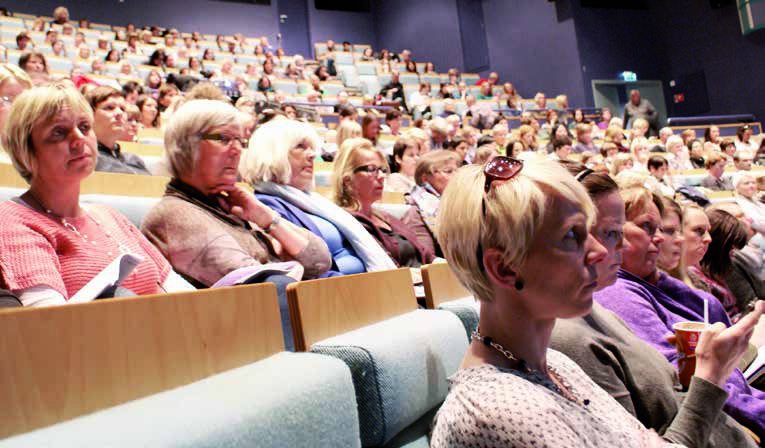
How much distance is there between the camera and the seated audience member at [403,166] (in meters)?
2.00

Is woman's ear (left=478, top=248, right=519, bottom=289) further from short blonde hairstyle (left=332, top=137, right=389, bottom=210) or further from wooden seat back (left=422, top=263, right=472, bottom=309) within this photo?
short blonde hairstyle (left=332, top=137, right=389, bottom=210)

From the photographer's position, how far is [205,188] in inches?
35.7

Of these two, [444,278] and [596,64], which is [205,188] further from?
[596,64]

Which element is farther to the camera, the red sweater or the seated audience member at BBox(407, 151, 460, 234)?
the seated audience member at BBox(407, 151, 460, 234)

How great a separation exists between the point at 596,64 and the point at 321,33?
3.17m

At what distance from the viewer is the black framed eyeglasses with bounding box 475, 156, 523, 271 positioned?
44 cm

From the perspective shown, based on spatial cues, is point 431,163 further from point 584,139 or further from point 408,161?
point 584,139

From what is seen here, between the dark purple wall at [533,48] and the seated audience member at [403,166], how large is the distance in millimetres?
4231

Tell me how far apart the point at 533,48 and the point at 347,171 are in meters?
5.49

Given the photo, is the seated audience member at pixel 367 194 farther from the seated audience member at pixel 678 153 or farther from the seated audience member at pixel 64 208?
the seated audience member at pixel 678 153

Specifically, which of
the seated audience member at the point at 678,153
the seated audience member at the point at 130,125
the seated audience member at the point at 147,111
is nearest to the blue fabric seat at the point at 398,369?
the seated audience member at the point at 130,125

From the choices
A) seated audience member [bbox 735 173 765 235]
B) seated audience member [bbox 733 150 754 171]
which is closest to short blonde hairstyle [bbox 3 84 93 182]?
seated audience member [bbox 735 173 765 235]

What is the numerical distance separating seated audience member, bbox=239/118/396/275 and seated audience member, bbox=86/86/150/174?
348mm

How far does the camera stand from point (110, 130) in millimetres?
1348
